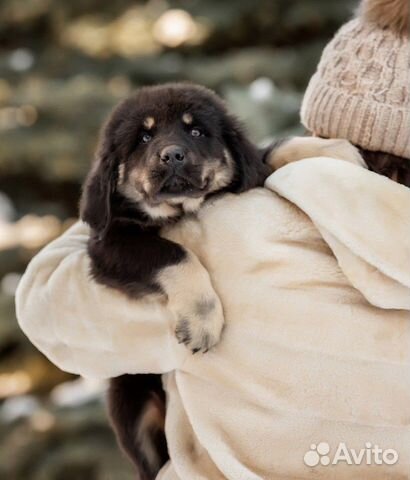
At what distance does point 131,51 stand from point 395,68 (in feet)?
10.4

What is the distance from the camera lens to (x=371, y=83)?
1840 mm

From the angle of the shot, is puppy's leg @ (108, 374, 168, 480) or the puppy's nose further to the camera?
puppy's leg @ (108, 374, 168, 480)


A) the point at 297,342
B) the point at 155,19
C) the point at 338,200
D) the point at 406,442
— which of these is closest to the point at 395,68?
the point at 338,200

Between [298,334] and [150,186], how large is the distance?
44 cm

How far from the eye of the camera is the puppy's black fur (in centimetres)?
180

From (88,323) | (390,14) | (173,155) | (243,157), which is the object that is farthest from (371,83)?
(88,323)

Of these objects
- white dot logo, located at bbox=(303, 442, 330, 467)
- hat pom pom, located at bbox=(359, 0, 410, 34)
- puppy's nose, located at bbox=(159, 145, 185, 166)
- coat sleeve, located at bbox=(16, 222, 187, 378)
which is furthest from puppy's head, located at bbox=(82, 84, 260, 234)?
white dot logo, located at bbox=(303, 442, 330, 467)

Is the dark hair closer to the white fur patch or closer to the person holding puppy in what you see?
the person holding puppy

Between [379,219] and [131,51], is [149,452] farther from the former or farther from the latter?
[131,51]

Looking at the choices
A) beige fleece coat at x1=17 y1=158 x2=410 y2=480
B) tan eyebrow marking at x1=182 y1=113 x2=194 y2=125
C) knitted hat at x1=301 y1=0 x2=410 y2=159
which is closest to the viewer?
beige fleece coat at x1=17 y1=158 x2=410 y2=480

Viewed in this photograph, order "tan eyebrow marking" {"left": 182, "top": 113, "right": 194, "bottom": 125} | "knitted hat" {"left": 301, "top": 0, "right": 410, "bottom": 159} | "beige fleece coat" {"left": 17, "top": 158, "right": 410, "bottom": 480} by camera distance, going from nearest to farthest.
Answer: "beige fleece coat" {"left": 17, "top": 158, "right": 410, "bottom": 480}
"knitted hat" {"left": 301, "top": 0, "right": 410, "bottom": 159}
"tan eyebrow marking" {"left": 182, "top": 113, "right": 194, "bottom": 125}

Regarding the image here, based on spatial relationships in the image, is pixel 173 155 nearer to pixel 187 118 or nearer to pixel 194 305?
pixel 187 118

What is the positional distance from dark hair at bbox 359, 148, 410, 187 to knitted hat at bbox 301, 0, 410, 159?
19 millimetres

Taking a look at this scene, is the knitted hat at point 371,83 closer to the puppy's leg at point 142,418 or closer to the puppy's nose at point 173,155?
the puppy's nose at point 173,155
